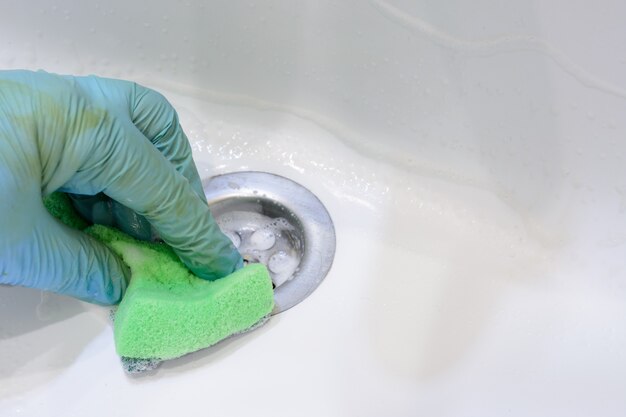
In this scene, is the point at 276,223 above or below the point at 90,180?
A: below

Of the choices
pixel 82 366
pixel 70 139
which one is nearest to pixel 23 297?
pixel 82 366

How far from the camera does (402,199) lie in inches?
24.6

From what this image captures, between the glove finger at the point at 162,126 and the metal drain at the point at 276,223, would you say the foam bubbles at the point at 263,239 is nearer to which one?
the metal drain at the point at 276,223

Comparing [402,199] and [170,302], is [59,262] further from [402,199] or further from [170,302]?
[402,199]

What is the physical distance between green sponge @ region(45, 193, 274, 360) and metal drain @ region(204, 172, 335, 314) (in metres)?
0.07

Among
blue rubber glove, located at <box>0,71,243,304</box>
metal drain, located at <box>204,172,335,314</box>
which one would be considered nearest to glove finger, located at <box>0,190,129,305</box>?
blue rubber glove, located at <box>0,71,243,304</box>

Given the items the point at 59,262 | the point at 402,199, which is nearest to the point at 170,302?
the point at 59,262

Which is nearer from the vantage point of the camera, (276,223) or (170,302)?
(170,302)

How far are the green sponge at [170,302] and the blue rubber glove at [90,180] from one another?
0.02 m

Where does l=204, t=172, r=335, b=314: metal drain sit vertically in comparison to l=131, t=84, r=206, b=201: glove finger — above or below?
below

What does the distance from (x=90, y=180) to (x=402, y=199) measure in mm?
309

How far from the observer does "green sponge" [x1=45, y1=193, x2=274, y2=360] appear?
49 centimetres

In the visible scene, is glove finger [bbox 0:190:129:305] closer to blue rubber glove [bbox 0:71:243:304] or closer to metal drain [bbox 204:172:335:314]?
blue rubber glove [bbox 0:71:243:304]

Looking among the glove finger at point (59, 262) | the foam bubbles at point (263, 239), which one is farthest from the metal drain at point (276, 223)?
the glove finger at point (59, 262)
